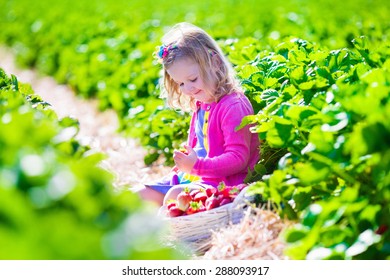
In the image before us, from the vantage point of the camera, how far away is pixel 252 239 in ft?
11.1

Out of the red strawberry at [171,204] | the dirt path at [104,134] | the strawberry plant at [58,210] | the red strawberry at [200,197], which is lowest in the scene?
the dirt path at [104,134]

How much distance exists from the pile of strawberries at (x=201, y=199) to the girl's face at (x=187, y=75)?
2.00 ft

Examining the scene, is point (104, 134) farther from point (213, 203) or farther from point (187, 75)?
point (213, 203)

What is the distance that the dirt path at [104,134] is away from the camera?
5906 millimetres

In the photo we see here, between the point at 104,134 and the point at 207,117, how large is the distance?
3410mm

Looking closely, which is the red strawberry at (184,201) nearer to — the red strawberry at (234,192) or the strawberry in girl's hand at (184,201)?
the strawberry in girl's hand at (184,201)

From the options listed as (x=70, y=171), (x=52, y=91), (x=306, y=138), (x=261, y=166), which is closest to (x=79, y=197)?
(x=70, y=171)

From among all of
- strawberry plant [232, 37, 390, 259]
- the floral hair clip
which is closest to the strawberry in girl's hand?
strawberry plant [232, 37, 390, 259]

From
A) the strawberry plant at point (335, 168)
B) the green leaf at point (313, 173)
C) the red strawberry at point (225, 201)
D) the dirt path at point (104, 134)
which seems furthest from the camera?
the dirt path at point (104, 134)

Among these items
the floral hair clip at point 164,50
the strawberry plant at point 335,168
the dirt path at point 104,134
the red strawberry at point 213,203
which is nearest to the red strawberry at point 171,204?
the red strawberry at point 213,203

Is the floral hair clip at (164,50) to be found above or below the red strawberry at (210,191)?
above

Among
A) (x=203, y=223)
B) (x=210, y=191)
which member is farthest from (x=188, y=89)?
(x=203, y=223)

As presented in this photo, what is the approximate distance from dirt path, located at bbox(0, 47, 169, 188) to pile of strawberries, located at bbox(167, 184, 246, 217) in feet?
2.06
